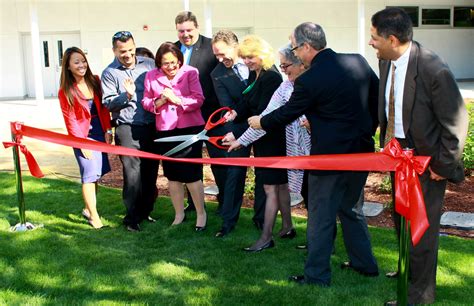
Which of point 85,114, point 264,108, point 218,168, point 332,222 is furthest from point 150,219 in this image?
point 332,222

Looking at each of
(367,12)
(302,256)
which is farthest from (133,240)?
(367,12)

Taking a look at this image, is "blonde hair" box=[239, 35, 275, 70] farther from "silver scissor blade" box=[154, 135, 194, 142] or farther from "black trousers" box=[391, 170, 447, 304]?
"black trousers" box=[391, 170, 447, 304]

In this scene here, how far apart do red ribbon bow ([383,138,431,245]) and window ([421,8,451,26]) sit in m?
24.0

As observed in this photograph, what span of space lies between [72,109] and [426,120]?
385cm

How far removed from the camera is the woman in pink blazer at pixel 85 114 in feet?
20.3

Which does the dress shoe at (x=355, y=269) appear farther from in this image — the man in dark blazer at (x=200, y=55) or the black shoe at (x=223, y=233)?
the man in dark blazer at (x=200, y=55)

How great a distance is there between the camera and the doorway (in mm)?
22422

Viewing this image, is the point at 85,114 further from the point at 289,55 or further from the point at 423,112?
the point at 423,112

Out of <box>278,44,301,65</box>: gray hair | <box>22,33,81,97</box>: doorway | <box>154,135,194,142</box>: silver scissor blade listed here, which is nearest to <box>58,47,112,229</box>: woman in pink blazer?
<box>154,135,194,142</box>: silver scissor blade

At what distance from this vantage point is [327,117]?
430 cm

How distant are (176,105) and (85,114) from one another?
107 centimetres

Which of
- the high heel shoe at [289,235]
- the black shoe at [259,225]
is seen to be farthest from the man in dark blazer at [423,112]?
the black shoe at [259,225]

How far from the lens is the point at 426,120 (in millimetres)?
3805

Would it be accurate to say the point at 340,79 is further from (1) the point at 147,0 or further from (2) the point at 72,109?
(1) the point at 147,0
